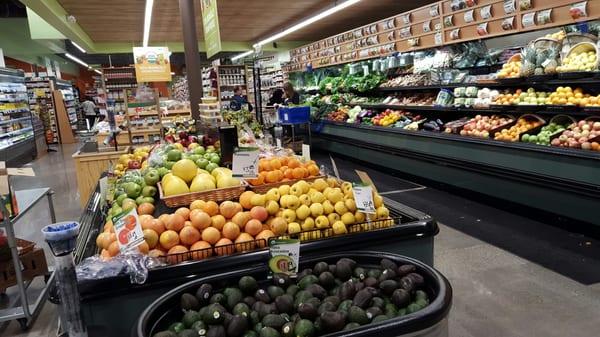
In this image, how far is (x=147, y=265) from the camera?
192cm

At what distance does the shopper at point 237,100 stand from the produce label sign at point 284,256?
883 cm

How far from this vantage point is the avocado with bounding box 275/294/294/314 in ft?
5.25

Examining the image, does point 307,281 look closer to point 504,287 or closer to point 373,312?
point 373,312

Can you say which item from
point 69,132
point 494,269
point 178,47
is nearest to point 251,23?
point 178,47

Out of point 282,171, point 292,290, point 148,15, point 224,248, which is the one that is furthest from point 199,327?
point 148,15

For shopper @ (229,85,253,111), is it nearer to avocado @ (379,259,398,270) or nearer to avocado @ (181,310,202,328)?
avocado @ (379,259,398,270)

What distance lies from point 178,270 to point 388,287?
0.93m

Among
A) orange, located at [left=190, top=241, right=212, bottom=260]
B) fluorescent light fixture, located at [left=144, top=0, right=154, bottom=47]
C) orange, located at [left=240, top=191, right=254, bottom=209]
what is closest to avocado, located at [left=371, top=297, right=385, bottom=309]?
orange, located at [left=190, top=241, right=212, bottom=260]

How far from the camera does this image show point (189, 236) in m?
2.08

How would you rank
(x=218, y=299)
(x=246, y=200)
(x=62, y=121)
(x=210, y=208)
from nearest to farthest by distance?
(x=218, y=299) < (x=210, y=208) < (x=246, y=200) < (x=62, y=121)

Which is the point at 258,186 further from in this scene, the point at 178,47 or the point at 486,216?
the point at 178,47

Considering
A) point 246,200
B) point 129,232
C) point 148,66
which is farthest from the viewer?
point 148,66

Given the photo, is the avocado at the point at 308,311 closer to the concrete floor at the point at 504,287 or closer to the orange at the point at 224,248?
the orange at the point at 224,248

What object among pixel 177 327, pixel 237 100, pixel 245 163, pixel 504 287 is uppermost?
pixel 237 100
